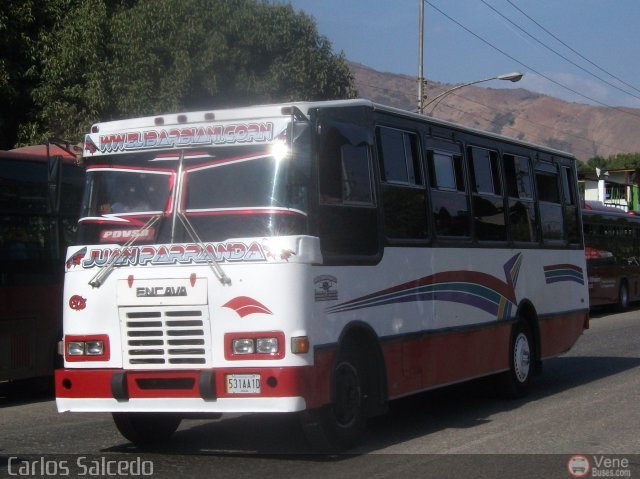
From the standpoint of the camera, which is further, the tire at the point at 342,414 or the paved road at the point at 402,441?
the tire at the point at 342,414

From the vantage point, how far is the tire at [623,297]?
32831mm

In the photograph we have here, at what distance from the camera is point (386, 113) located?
10.1m

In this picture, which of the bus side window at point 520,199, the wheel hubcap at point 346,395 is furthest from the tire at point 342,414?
the bus side window at point 520,199

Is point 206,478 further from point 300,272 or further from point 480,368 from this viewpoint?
point 480,368

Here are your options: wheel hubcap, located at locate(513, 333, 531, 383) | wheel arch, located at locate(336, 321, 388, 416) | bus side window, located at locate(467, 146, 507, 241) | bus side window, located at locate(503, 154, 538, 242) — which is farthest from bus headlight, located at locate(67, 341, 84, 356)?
bus side window, located at locate(503, 154, 538, 242)

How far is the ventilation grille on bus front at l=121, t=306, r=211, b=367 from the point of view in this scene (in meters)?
8.51

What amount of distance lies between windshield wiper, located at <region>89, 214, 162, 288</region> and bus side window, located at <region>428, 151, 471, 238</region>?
3250 mm

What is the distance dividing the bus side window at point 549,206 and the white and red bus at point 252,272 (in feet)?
12.4

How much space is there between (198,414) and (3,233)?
5.31 metres

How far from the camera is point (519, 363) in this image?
12.7 m

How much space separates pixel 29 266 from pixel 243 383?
231 inches

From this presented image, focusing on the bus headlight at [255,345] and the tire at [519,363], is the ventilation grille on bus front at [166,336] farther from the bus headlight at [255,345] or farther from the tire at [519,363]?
the tire at [519,363]

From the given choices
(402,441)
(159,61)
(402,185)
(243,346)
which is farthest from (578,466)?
(159,61)

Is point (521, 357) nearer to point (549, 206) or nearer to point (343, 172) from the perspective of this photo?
point (549, 206)
